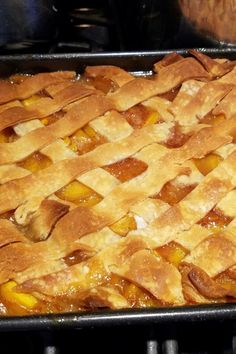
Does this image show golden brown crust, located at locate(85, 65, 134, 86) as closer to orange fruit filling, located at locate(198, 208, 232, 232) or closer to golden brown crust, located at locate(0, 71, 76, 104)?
golden brown crust, located at locate(0, 71, 76, 104)

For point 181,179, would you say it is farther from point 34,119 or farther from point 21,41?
point 21,41

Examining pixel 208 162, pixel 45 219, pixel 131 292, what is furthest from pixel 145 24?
pixel 131 292

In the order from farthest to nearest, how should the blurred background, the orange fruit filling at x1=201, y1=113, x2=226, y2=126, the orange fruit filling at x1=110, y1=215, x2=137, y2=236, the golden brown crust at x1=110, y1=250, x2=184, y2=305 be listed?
the blurred background → the orange fruit filling at x1=201, y1=113, x2=226, y2=126 → the orange fruit filling at x1=110, y1=215, x2=137, y2=236 → the golden brown crust at x1=110, y1=250, x2=184, y2=305

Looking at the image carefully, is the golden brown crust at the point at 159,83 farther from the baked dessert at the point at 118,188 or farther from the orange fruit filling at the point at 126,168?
the orange fruit filling at the point at 126,168

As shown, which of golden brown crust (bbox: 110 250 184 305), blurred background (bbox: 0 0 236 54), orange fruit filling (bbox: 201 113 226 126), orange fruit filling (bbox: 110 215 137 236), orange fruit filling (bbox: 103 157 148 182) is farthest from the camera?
blurred background (bbox: 0 0 236 54)

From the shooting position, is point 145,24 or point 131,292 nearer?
point 131,292

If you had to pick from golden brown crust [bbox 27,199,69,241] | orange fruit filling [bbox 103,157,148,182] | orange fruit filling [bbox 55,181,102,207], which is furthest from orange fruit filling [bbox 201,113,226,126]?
golden brown crust [bbox 27,199,69,241]

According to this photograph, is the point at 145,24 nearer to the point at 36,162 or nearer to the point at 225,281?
the point at 36,162
